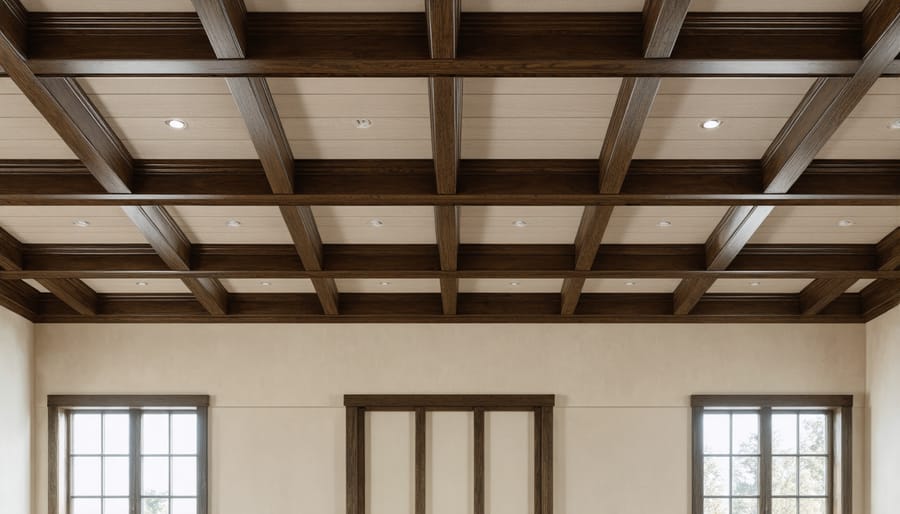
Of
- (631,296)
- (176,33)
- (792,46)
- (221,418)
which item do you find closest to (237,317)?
(221,418)

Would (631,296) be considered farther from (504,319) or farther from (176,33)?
(176,33)

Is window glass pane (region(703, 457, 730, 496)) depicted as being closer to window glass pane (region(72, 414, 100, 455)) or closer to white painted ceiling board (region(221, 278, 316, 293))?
white painted ceiling board (region(221, 278, 316, 293))

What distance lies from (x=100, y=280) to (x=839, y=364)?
7.34 meters

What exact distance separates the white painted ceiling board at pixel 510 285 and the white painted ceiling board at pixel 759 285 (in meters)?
1.58

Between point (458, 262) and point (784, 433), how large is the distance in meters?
4.07

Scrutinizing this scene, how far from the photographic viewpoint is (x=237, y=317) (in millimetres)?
10547

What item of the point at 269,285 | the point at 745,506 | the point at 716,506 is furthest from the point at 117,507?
the point at 745,506

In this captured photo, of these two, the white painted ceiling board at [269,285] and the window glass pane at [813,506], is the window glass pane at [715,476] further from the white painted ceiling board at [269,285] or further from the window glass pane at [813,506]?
the white painted ceiling board at [269,285]

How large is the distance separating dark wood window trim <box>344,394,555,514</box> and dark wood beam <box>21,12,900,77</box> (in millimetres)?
5853

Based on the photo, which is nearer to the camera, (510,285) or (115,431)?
(510,285)

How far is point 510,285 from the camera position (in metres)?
10.2

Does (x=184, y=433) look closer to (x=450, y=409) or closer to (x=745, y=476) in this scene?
(x=450, y=409)

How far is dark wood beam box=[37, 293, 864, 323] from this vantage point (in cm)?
1048

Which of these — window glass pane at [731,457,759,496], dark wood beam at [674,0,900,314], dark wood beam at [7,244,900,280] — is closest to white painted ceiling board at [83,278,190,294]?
dark wood beam at [7,244,900,280]
